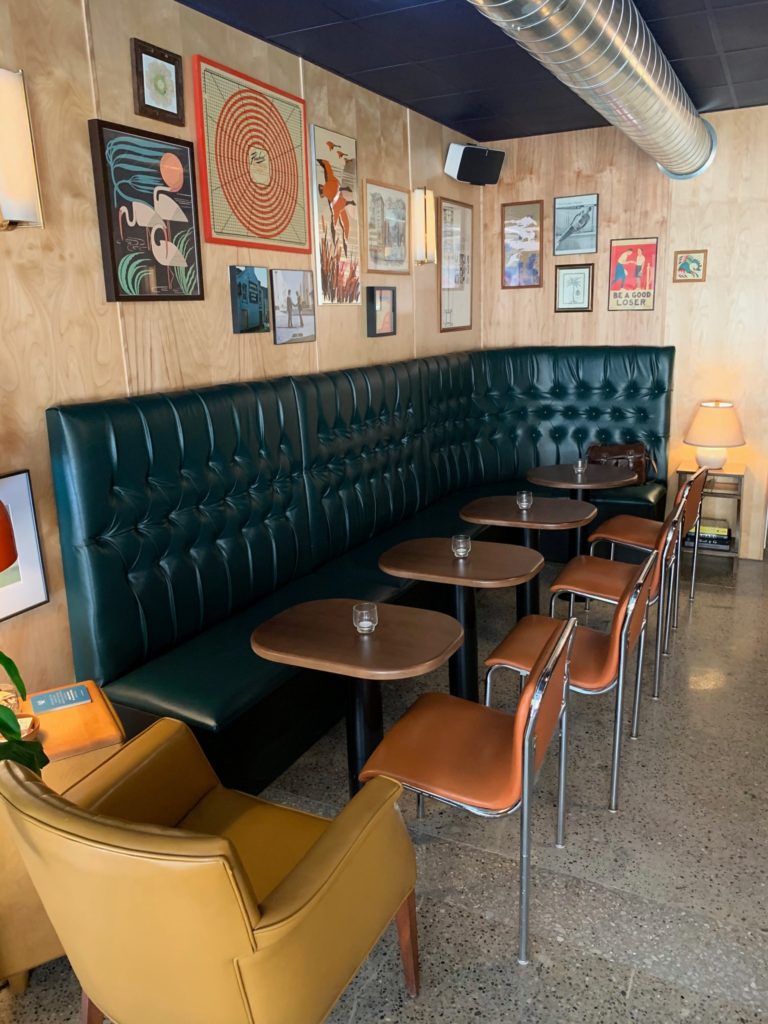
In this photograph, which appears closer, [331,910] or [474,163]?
[331,910]

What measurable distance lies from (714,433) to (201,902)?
4595 mm

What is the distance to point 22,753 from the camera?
154 centimetres

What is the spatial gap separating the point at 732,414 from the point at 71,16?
4.20 m

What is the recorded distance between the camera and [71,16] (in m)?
2.49

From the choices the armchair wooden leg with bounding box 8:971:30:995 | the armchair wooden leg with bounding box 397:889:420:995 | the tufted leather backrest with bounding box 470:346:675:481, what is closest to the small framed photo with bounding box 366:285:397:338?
the tufted leather backrest with bounding box 470:346:675:481

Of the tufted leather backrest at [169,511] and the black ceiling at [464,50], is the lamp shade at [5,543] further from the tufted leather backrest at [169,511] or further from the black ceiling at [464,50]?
the black ceiling at [464,50]

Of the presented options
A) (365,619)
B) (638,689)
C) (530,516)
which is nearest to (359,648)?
(365,619)

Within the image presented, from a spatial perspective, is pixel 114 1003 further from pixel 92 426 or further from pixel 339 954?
pixel 92 426

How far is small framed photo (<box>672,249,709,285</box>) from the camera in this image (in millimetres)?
5152

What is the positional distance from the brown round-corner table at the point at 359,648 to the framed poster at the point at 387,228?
248 centimetres

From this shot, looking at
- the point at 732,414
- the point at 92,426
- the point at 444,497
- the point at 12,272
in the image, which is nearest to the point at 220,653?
the point at 92,426

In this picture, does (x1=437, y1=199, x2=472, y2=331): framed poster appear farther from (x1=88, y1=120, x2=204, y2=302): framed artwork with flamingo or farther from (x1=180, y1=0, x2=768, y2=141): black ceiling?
(x1=88, y1=120, x2=204, y2=302): framed artwork with flamingo

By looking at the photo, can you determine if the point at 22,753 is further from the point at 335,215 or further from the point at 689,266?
the point at 689,266

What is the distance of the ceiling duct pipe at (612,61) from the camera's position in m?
2.35
